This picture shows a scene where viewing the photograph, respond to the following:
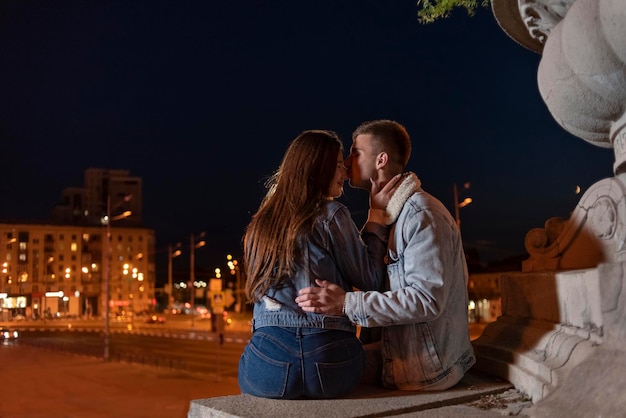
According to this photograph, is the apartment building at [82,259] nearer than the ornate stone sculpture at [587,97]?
No

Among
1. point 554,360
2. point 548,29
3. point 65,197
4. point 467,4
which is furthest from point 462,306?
point 65,197

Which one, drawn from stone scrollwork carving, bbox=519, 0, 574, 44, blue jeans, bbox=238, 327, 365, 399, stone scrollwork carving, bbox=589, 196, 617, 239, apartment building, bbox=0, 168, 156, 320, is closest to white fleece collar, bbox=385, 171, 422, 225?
blue jeans, bbox=238, 327, 365, 399

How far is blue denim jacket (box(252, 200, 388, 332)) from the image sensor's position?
3486mm

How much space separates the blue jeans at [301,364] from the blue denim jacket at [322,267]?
0.19 feet

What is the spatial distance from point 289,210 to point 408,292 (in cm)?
77

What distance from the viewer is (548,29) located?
190 inches

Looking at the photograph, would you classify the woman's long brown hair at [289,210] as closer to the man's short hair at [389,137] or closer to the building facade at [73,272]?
the man's short hair at [389,137]

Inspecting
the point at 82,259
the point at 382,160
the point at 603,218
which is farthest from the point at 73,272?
the point at 603,218

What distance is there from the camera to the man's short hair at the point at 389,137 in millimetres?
3967

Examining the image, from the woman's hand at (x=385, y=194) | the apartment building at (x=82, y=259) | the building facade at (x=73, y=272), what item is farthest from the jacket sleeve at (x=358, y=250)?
the building facade at (x=73, y=272)

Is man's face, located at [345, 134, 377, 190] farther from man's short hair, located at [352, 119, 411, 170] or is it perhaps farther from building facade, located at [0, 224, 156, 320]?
building facade, located at [0, 224, 156, 320]

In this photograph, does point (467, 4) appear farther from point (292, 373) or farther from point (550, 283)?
point (292, 373)

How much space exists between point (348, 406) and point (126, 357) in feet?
115

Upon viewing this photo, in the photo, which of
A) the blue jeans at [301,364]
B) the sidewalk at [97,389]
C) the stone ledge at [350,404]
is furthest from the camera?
the sidewalk at [97,389]
